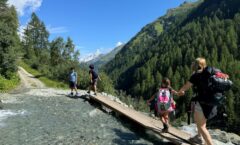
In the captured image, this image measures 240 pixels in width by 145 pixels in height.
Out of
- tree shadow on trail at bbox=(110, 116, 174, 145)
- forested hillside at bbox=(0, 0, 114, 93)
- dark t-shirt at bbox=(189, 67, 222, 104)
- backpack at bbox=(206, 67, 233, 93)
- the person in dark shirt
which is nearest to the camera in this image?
backpack at bbox=(206, 67, 233, 93)

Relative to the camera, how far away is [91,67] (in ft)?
86.8

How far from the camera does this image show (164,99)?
14695mm

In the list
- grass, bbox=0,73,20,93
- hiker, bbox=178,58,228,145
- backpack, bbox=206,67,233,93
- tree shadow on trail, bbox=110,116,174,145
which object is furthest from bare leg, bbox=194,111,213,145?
grass, bbox=0,73,20,93

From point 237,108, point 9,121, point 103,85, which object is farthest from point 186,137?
point 237,108

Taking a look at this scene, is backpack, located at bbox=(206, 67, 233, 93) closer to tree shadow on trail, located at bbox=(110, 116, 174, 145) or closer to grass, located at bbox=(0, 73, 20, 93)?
tree shadow on trail, located at bbox=(110, 116, 174, 145)

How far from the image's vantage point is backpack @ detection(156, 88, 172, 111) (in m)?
14.7

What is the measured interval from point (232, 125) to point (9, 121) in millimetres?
97090

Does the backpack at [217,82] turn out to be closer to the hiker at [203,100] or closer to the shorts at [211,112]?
the hiker at [203,100]

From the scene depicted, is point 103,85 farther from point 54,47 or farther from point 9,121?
point 54,47

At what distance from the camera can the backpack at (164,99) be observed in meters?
14.7

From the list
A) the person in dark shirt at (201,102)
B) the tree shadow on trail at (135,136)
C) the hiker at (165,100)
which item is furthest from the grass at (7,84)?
the person in dark shirt at (201,102)

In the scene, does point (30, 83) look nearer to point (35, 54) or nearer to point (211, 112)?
point (211, 112)

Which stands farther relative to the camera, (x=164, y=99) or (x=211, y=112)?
(x=164, y=99)

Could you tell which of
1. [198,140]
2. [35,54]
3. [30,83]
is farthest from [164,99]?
[35,54]
